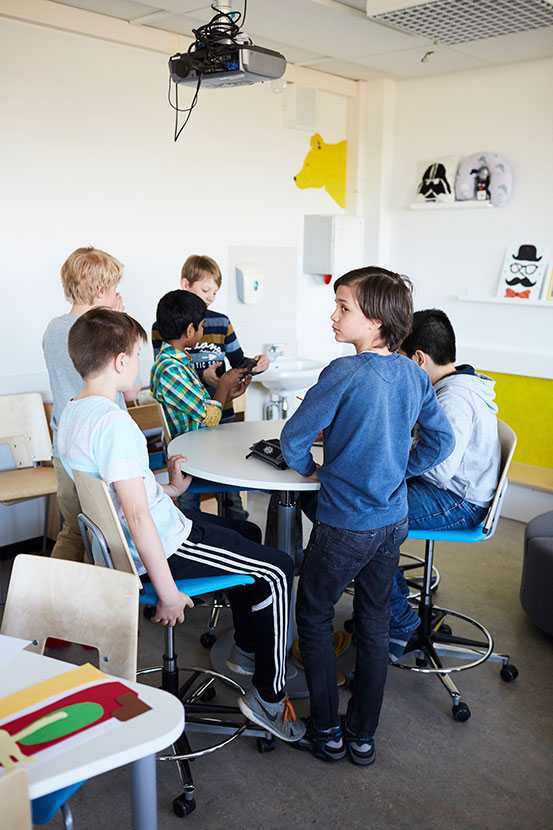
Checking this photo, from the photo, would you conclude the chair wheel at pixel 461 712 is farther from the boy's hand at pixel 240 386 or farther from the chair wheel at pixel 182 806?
the boy's hand at pixel 240 386

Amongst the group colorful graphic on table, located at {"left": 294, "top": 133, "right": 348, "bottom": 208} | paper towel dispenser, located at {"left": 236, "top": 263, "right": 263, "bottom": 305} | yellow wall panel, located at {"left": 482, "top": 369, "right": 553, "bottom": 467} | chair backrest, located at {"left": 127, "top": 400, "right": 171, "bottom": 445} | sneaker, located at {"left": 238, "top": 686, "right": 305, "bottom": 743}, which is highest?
colorful graphic on table, located at {"left": 294, "top": 133, "right": 348, "bottom": 208}

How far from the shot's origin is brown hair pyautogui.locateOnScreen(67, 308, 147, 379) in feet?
6.93

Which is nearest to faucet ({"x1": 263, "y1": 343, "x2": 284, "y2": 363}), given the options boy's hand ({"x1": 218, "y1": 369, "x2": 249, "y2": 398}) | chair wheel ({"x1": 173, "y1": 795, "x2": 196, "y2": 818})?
boy's hand ({"x1": 218, "y1": 369, "x2": 249, "y2": 398})

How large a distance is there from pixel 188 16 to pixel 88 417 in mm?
2652

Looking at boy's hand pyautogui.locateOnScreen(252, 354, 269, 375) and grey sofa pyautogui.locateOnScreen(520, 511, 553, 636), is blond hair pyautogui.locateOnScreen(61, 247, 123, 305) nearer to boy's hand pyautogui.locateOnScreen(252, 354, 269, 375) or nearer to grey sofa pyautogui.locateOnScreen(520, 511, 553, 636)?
boy's hand pyautogui.locateOnScreen(252, 354, 269, 375)

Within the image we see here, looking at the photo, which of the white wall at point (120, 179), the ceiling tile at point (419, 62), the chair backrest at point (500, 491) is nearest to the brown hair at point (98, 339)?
the chair backrest at point (500, 491)

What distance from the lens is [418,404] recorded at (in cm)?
227

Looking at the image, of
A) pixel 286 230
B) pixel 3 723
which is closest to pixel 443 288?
pixel 286 230

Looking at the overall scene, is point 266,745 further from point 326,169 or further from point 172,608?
point 326,169

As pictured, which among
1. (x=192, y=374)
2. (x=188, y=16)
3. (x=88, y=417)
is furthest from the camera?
(x=188, y=16)

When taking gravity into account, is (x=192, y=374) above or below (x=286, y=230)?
below

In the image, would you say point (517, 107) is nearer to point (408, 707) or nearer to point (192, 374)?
point (192, 374)

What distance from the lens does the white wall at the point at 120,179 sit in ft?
12.5

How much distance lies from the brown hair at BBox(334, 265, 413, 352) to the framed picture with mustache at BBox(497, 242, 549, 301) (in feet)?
9.61
